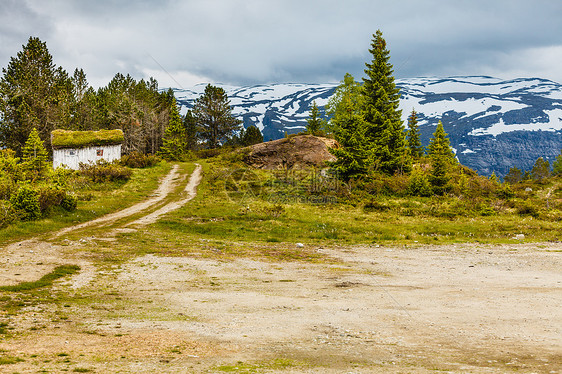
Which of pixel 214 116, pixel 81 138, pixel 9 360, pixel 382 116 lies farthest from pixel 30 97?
pixel 9 360

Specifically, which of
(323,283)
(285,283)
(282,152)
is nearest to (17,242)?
(285,283)

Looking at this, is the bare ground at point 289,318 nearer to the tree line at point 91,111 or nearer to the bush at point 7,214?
the bush at point 7,214

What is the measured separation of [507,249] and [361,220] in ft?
33.1

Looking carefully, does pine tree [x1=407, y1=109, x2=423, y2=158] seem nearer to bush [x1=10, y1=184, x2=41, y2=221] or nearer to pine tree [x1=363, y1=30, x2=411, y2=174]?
pine tree [x1=363, y1=30, x2=411, y2=174]

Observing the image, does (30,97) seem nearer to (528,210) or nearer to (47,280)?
(47,280)

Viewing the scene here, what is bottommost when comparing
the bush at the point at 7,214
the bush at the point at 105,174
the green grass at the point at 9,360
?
the green grass at the point at 9,360

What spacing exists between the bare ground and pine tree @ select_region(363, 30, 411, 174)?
28227mm

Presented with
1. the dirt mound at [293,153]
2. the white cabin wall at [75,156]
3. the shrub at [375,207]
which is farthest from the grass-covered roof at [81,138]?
the shrub at [375,207]

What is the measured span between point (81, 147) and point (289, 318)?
48621mm

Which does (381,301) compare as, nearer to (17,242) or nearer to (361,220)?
(17,242)

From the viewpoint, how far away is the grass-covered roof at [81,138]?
4747cm

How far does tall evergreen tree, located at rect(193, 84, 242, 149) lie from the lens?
7794 cm

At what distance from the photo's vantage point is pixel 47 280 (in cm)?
1059

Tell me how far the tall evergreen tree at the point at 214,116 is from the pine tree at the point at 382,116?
4075cm
